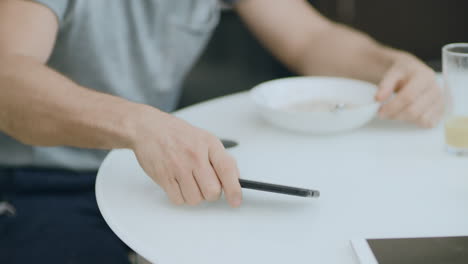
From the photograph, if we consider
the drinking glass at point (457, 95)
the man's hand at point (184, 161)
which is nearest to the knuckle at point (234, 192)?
the man's hand at point (184, 161)

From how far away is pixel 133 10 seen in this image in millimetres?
1234

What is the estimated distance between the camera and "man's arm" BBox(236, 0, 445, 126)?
1008 millimetres

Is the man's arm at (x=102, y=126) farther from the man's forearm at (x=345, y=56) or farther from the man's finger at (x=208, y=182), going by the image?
the man's forearm at (x=345, y=56)

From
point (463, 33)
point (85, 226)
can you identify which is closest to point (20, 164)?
point (85, 226)

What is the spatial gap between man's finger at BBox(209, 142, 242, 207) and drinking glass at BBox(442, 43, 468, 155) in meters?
0.37

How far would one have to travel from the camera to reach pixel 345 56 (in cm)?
128

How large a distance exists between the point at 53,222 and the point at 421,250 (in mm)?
672

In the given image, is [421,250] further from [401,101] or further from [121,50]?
[121,50]

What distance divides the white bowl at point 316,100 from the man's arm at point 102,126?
227 millimetres

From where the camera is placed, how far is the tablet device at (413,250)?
607mm

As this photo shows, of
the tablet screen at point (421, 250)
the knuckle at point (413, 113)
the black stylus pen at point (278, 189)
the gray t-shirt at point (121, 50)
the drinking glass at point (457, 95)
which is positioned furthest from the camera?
the gray t-shirt at point (121, 50)

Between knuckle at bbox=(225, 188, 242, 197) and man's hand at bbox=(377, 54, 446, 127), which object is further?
man's hand at bbox=(377, 54, 446, 127)

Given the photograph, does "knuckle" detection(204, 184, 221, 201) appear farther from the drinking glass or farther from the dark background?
the dark background

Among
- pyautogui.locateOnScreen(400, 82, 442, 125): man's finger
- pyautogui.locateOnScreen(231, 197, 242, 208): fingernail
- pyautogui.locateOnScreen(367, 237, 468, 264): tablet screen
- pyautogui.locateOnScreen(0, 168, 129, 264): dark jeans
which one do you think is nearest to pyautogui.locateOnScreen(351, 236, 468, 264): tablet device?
pyautogui.locateOnScreen(367, 237, 468, 264): tablet screen
